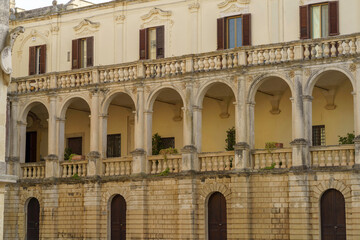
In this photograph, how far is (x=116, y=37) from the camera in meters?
36.4

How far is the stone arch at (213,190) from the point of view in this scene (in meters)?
29.6

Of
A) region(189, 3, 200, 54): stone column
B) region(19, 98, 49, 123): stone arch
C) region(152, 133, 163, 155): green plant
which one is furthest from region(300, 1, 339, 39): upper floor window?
region(19, 98, 49, 123): stone arch

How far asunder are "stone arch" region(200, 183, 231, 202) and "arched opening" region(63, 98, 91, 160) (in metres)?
9.77

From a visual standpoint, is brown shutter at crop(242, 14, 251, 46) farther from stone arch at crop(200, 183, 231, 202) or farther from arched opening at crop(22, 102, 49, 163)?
arched opening at crop(22, 102, 49, 163)

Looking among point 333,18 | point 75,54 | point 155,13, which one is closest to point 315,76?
point 333,18

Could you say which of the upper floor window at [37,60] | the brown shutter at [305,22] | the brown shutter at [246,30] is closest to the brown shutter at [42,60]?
the upper floor window at [37,60]

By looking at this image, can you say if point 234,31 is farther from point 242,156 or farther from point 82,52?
point 82,52

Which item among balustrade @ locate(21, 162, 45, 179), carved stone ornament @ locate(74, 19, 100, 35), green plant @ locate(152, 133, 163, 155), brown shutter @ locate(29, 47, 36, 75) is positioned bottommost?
balustrade @ locate(21, 162, 45, 179)

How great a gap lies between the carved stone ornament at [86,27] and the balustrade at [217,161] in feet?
33.5

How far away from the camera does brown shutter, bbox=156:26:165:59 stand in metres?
34.8

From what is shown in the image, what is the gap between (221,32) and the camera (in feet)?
108

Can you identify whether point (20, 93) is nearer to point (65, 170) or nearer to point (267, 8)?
point (65, 170)

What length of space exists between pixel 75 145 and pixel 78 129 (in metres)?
0.86

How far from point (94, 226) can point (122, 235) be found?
133 centimetres
